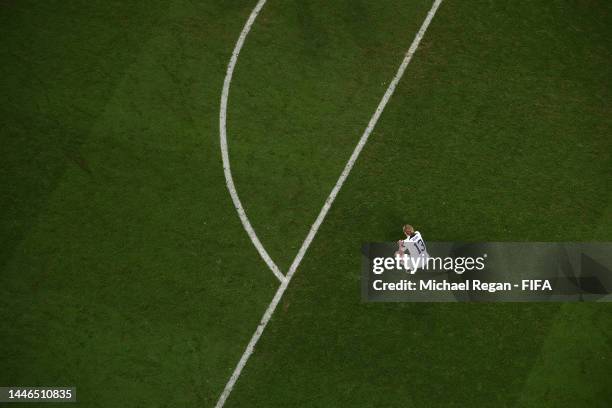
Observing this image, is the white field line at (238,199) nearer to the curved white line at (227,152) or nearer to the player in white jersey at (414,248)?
the curved white line at (227,152)

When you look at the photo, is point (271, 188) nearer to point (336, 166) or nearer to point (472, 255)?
point (336, 166)

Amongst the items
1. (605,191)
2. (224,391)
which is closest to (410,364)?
(224,391)

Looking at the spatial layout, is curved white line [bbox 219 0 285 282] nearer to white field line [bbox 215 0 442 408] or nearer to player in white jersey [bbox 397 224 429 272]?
white field line [bbox 215 0 442 408]

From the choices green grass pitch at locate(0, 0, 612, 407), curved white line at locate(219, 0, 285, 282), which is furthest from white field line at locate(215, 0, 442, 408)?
green grass pitch at locate(0, 0, 612, 407)

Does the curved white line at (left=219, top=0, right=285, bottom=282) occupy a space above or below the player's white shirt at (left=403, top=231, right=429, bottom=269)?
above

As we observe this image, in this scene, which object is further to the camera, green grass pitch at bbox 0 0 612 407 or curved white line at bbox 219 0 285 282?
curved white line at bbox 219 0 285 282
